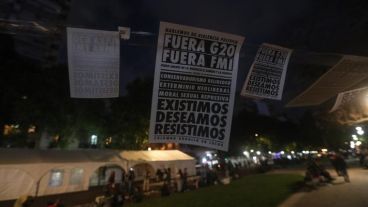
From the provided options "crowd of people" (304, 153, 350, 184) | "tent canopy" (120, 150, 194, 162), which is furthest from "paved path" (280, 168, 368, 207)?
"tent canopy" (120, 150, 194, 162)

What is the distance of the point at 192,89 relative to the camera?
4.77m

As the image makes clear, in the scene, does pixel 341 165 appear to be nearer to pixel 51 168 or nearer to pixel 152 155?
pixel 152 155

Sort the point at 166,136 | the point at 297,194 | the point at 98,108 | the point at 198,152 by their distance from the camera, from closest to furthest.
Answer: the point at 166,136
the point at 297,194
the point at 98,108
the point at 198,152

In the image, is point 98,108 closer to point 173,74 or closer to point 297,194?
point 297,194

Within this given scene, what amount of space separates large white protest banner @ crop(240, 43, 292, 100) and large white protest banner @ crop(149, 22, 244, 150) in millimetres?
683

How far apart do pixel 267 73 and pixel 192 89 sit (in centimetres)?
165

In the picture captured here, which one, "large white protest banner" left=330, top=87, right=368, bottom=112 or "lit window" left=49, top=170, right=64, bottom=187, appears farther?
"lit window" left=49, top=170, right=64, bottom=187

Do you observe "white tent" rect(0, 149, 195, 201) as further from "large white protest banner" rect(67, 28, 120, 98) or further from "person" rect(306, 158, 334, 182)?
"large white protest banner" rect(67, 28, 120, 98)

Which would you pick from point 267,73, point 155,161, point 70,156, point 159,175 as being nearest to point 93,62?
point 267,73

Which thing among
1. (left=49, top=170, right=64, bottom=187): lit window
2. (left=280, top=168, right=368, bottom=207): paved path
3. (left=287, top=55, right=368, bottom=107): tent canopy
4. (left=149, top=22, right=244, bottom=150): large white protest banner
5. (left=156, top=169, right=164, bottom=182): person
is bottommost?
(left=156, top=169, right=164, bottom=182): person

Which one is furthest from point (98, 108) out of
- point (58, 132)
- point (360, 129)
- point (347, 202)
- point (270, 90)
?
point (360, 129)

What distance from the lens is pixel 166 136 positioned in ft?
15.1

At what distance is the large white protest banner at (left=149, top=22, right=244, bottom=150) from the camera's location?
15.1ft

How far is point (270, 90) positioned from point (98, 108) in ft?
76.3
